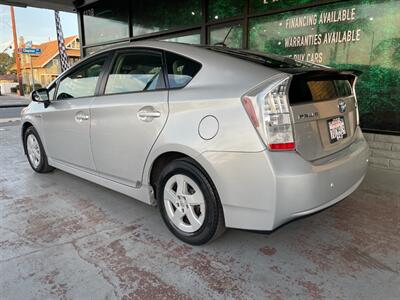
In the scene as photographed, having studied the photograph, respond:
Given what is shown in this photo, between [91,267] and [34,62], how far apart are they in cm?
4373

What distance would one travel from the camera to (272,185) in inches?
70.7

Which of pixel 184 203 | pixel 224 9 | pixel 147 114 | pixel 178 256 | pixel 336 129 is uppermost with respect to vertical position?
pixel 224 9

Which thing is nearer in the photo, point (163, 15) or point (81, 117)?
point (81, 117)

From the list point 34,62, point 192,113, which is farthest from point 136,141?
point 34,62

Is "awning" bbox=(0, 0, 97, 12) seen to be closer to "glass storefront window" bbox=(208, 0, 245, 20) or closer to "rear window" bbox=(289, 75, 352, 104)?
"glass storefront window" bbox=(208, 0, 245, 20)

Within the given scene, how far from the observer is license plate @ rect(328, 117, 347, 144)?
211 cm

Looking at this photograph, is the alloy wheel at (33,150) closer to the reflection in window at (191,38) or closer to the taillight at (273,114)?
the taillight at (273,114)

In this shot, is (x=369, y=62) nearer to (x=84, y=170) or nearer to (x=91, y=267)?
(x=84, y=170)

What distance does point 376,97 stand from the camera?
4238mm

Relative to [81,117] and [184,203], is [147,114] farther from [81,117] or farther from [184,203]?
[81,117]

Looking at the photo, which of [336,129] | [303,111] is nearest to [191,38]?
[336,129]

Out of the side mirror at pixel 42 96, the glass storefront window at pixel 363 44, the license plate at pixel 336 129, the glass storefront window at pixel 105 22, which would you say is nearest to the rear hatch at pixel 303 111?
the license plate at pixel 336 129

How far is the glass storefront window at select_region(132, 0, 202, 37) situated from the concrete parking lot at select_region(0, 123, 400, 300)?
4554mm

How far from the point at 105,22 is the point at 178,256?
7.92 meters
